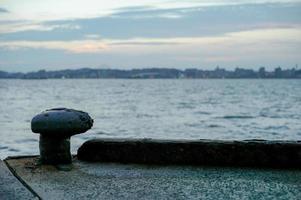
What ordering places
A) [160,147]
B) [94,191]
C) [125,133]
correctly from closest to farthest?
[94,191] < [160,147] < [125,133]

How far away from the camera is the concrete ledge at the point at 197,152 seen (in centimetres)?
497

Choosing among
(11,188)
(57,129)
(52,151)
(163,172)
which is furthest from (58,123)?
(163,172)

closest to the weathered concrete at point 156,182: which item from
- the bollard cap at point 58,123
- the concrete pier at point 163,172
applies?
the concrete pier at point 163,172

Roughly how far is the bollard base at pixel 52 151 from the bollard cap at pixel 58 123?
11 cm

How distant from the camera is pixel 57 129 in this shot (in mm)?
4918

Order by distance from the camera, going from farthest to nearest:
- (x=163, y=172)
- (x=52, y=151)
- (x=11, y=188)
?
(x=52, y=151) < (x=163, y=172) < (x=11, y=188)

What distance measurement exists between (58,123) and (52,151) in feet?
1.17

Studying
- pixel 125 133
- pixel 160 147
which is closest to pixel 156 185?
pixel 160 147

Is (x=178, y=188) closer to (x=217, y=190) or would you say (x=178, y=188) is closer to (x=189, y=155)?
(x=217, y=190)

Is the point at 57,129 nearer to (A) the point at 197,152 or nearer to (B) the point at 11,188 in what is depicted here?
(B) the point at 11,188

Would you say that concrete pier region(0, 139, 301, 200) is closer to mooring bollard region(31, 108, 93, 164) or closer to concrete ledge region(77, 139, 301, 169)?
concrete ledge region(77, 139, 301, 169)

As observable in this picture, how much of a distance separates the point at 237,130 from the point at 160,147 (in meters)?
22.9

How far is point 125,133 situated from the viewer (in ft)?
83.6

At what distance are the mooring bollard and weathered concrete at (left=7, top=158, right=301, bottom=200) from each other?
136 mm
